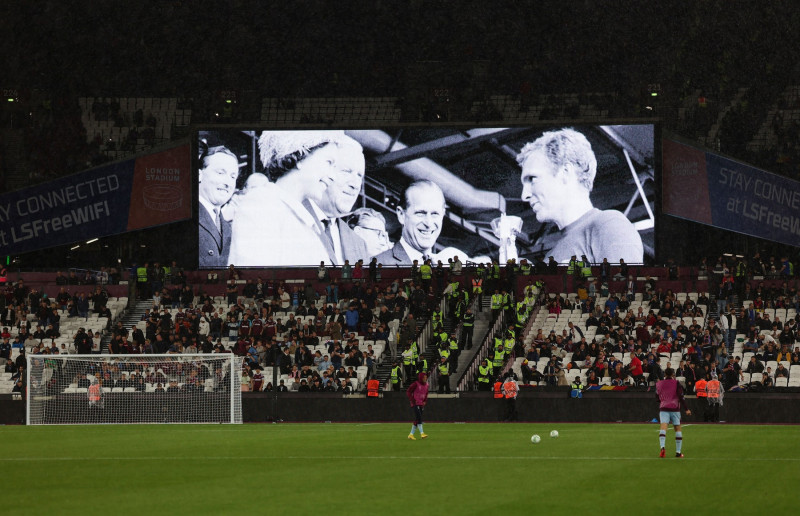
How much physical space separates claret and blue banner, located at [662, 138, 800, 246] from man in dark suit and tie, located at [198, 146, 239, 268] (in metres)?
19.6

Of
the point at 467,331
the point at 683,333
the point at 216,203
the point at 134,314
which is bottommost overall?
the point at 683,333

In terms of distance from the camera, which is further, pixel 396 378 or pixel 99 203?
pixel 99 203

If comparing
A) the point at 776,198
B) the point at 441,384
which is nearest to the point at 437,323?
the point at 441,384

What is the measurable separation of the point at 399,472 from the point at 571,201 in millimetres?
32337

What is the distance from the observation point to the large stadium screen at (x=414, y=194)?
51.3 meters

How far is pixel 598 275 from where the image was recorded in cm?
5019

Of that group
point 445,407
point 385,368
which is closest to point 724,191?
point 385,368

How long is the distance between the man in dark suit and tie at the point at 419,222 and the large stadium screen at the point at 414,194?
0.05 metres

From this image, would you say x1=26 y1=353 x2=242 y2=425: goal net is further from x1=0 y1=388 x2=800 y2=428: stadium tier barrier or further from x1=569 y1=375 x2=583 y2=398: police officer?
x1=569 y1=375 x2=583 y2=398: police officer

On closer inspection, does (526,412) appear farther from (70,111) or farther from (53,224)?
(70,111)

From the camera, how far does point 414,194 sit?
5197 centimetres

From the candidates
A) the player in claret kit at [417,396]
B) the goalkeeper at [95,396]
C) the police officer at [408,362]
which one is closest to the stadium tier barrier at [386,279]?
the police officer at [408,362]

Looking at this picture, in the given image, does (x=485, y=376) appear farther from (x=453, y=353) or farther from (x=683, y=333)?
(x=683, y=333)

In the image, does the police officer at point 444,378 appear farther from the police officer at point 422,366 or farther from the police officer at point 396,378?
the police officer at point 396,378
